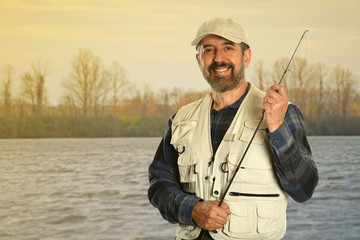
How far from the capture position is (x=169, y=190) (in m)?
2.14

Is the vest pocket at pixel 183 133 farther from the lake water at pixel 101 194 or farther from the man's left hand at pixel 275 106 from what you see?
the lake water at pixel 101 194

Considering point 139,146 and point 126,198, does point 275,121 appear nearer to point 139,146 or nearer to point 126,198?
point 126,198

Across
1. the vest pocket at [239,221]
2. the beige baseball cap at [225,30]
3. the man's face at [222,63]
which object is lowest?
the vest pocket at [239,221]

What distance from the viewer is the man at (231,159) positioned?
6.19 feet

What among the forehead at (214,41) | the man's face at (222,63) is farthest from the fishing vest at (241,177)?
the forehead at (214,41)

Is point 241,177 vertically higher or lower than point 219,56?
lower

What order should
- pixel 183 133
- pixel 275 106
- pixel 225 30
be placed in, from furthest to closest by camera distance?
1. pixel 183 133
2. pixel 225 30
3. pixel 275 106

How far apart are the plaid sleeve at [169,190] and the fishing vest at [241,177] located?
2.4 inches

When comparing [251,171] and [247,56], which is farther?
[247,56]

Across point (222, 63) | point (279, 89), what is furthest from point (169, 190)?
point (279, 89)

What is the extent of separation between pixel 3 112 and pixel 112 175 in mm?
6996

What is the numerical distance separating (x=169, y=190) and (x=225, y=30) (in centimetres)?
67

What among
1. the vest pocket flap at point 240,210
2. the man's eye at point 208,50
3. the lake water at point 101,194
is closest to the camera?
the vest pocket flap at point 240,210

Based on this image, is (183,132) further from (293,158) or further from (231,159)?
(293,158)
